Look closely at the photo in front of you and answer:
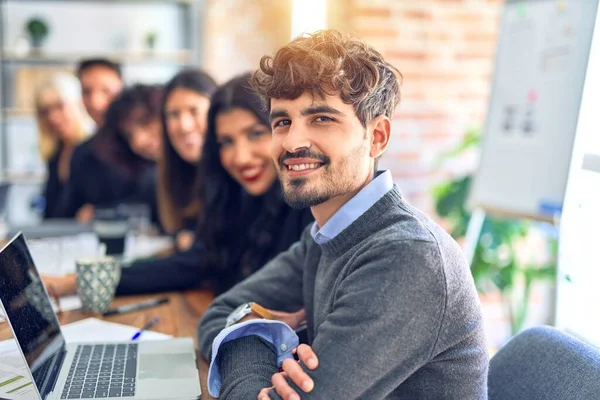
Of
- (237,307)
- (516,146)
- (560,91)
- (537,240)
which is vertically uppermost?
(560,91)

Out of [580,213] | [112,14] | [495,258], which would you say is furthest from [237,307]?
[112,14]

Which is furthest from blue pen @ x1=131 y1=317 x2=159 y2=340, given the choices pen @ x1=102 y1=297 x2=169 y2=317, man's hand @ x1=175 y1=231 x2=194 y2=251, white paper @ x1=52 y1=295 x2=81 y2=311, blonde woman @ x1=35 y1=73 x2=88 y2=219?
blonde woman @ x1=35 y1=73 x2=88 y2=219

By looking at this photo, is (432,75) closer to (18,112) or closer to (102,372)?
(102,372)

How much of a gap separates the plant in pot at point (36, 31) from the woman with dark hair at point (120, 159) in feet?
5.75

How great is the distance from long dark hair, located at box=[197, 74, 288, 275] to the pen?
25 cm

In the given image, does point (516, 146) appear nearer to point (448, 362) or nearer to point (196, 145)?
point (196, 145)

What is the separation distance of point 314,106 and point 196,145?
1.52m

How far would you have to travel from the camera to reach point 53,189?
3904 millimetres

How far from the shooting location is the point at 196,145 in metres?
2.58

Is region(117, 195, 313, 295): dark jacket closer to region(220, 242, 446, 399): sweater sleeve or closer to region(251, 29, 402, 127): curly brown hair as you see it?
region(251, 29, 402, 127): curly brown hair

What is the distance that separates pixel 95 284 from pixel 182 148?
1.04 meters

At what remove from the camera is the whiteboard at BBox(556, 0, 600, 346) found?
4.81 feet

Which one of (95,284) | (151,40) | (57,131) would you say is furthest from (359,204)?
(151,40)

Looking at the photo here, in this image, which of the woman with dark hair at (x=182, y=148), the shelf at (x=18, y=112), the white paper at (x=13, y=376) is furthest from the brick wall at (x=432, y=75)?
the shelf at (x=18, y=112)
